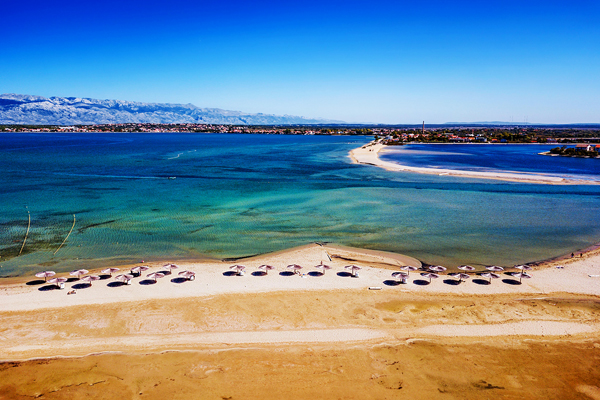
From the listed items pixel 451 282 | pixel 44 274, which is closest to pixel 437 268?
pixel 451 282

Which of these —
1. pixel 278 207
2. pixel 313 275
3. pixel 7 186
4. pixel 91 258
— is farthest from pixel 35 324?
pixel 7 186

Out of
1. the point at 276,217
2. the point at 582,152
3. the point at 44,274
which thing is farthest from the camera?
the point at 582,152

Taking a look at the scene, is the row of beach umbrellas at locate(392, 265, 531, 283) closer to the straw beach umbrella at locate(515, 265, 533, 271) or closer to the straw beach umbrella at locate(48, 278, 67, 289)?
the straw beach umbrella at locate(515, 265, 533, 271)

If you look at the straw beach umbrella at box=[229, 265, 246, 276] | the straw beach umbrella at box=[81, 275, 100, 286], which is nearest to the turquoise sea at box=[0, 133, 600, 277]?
the straw beach umbrella at box=[81, 275, 100, 286]

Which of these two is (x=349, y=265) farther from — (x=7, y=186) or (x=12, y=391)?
(x=7, y=186)

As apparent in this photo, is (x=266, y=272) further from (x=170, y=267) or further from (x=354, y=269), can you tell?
(x=170, y=267)
